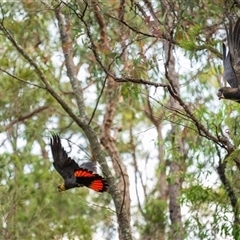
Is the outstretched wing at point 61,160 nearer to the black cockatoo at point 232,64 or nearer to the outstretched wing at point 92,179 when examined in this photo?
the outstretched wing at point 92,179

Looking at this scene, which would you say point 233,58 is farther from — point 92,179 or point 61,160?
point 61,160

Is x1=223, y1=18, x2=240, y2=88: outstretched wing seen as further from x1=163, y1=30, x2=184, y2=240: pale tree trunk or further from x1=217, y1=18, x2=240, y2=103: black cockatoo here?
x1=163, y1=30, x2=184, y2=240: pale tree trunk

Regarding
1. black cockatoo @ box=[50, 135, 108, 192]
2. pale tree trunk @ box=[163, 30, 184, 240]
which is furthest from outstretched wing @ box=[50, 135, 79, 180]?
pale tree trunk @ box=[163, 30, 184, 240]

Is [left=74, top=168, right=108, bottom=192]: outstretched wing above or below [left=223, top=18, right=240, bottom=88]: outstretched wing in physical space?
below

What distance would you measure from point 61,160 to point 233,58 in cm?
169

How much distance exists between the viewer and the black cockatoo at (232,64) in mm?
4836

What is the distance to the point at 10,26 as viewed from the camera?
776 cm

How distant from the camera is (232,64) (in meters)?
4.96

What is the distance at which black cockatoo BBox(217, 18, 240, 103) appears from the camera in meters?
4.84

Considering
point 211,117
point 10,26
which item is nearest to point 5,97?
point 10,26

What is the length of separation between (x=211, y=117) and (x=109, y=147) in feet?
5.39

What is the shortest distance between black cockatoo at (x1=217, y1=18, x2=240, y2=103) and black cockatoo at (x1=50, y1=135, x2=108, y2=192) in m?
1.21

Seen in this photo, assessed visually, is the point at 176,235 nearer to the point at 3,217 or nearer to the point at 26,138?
the point at 3,217

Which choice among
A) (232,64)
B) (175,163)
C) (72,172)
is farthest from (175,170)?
(232,64)
